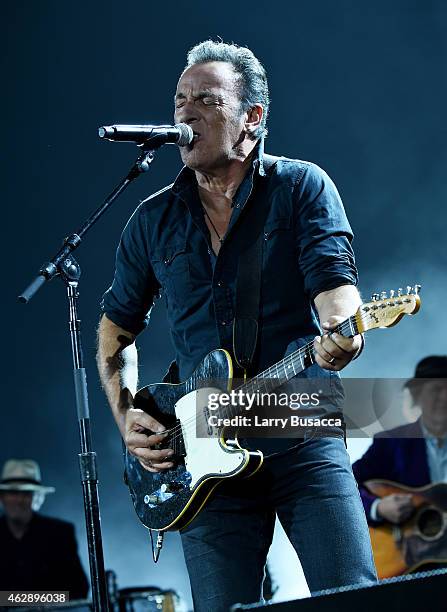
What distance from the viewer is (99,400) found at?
4766 millimetres

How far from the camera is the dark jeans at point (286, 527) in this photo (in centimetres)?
228

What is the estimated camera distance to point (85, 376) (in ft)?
9.22

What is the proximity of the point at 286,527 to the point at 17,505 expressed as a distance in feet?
10.6

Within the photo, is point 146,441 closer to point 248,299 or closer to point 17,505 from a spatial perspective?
point 248,299

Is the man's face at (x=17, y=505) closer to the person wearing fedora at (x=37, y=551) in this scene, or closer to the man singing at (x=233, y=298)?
the person wearing fedora at (x=37, y=551)

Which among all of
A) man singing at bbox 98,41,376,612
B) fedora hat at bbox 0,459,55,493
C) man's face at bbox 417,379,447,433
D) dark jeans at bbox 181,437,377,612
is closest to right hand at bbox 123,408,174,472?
man singing at bbox 98,41,376,612

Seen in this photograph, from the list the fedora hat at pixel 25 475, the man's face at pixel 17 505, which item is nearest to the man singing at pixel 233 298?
the fedora hat at pixel 25 475

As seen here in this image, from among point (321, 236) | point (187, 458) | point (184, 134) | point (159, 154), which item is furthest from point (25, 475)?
point (321, 236)

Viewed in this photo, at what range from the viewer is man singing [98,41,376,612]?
2328 millimetres

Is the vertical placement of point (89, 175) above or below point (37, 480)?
above

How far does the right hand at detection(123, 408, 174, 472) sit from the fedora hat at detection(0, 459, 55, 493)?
2.31 m

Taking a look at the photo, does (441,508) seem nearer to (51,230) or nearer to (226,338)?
(226,338)

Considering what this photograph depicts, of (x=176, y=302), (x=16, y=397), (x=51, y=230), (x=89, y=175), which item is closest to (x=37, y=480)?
(x=16, y=397)

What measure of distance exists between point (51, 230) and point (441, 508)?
8.05 feet
